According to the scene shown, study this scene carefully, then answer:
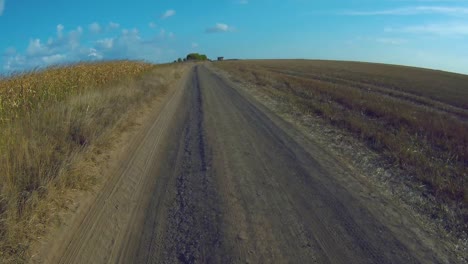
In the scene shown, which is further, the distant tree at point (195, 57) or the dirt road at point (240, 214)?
the distant tree at point (195, 57)

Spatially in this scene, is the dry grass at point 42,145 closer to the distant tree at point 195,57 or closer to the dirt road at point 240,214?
the dirt road at point 240,214

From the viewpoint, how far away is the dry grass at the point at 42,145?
14.9ft

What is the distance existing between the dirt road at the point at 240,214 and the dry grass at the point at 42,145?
47 centimetres

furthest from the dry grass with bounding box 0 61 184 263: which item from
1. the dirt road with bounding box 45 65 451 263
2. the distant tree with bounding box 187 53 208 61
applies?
the distant tree with bounding box 187 53 208 61

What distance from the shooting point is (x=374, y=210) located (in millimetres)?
5660

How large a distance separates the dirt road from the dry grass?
47 cm

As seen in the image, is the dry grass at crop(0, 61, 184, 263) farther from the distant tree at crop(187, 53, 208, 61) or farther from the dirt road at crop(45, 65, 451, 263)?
the distant tree at crop(187, 53, 208, 61)

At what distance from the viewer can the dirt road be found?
14.5 feet

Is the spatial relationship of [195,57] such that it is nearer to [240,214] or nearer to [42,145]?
[42,145]

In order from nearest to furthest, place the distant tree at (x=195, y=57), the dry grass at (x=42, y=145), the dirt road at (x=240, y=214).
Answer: the dirt road at (x=240, y=214) → the dry grass at (x=42, y=145) → the distant tree at (x=195, y=57)

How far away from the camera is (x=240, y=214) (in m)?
5.38

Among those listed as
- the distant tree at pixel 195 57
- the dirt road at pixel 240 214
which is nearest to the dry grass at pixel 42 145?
the dirt road at pixel 240 214

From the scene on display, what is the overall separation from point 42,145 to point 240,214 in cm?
370

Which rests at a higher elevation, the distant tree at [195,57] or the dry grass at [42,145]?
the dry grass at [42,145]
